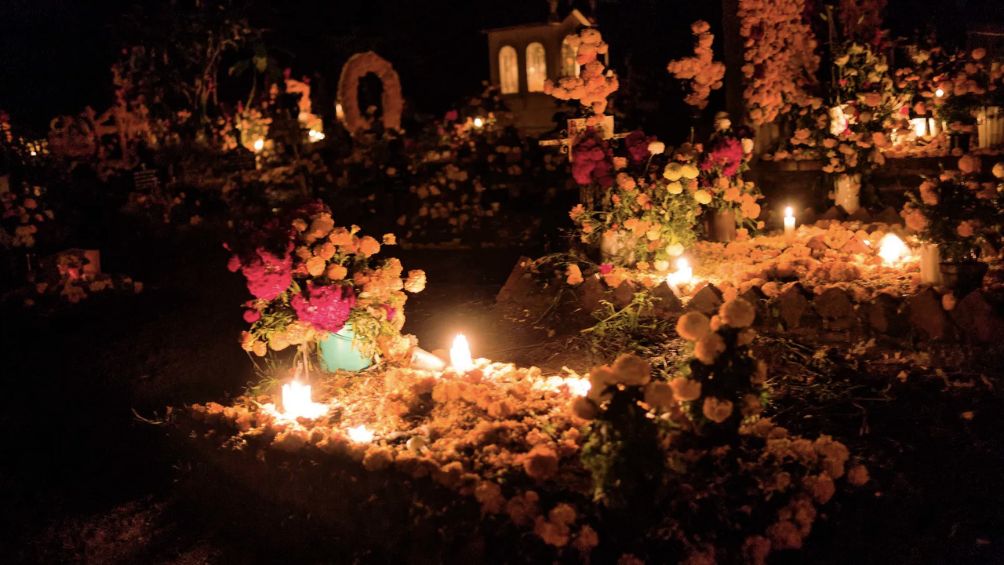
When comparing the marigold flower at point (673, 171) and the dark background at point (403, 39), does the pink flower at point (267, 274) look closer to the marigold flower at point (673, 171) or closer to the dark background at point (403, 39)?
the marigold flower at point (673, 171)

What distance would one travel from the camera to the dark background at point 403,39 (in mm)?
14078

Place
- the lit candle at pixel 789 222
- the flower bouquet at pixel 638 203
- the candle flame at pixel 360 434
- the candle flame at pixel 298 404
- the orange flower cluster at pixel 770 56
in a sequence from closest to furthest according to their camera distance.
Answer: the candle flame at pixel 360 434
the candle flame at pixel 298 404
the flower bouquet at pixel 638 203
the lit candle at pixel 789 222
the orange flower cluster at pixel 770 56

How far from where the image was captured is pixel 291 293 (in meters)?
5.12

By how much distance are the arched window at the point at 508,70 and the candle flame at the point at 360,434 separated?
1392cm

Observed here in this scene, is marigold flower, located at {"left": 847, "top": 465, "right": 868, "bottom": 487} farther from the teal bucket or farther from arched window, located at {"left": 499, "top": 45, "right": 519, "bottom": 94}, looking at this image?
arched window, located at {"left": 499, "top": 45, "right": 519, "bottom": 94}

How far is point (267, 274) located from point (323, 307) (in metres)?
0.37

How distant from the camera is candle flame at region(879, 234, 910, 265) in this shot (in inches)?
256

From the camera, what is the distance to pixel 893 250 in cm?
651

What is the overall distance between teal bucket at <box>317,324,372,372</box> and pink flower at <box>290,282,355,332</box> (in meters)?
0.37

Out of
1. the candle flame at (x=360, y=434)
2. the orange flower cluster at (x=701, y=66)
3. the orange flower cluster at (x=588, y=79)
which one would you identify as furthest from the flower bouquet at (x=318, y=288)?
the orange flower cluster at (x=701, y=66)

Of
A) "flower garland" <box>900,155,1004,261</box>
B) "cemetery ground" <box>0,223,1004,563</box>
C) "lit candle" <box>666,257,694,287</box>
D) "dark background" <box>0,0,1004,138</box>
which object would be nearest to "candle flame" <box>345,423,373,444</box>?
"cemetery ground" <box>0,223,1004,563</box>

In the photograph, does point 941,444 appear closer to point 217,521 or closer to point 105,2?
point 217,521

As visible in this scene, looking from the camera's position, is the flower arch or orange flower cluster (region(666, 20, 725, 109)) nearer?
orange flower cluster (region(666, 20, 725, 109))

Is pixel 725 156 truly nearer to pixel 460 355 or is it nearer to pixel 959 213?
pixel 959 213
